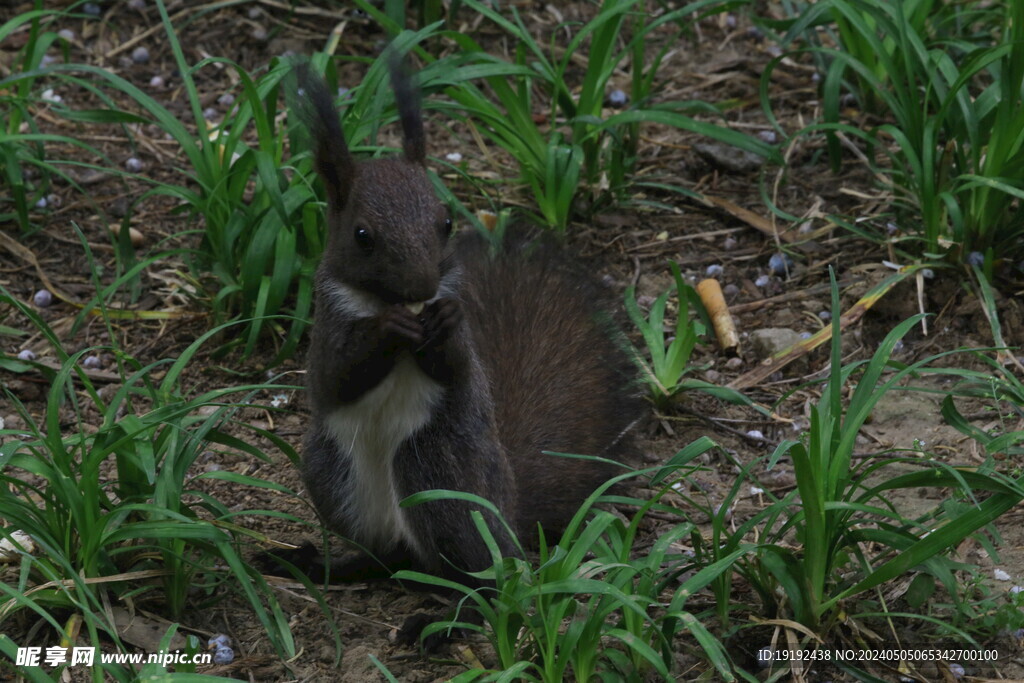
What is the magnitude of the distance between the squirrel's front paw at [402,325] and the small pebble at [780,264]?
2176 mm

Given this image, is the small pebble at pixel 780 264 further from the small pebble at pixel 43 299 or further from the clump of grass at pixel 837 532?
the small pebble at pixel 43 299

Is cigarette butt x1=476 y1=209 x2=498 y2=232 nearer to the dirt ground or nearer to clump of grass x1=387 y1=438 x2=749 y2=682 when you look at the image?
the dirt ground

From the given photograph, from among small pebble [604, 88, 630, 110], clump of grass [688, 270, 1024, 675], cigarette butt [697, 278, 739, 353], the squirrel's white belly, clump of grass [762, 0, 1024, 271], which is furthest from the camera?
small pebble [604, 88, 630, 110]

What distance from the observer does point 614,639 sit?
3154mm

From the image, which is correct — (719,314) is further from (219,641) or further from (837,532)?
(219,641)

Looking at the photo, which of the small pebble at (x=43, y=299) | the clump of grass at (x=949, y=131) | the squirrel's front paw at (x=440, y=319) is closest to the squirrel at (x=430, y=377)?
the squirrel's front paw at (x=440, y=319)

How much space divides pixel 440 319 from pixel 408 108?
68 centimetres

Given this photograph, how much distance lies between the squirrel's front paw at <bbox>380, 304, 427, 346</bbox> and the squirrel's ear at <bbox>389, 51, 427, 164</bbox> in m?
0.55

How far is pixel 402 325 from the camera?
3.14 meters

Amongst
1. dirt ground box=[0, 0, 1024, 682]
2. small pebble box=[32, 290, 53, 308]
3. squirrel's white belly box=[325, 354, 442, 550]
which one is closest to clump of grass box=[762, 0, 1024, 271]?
dirt ground box=[0, 0, 1024, 682]

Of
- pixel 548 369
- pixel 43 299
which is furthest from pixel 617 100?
pixel 43 299

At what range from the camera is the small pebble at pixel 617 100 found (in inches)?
229

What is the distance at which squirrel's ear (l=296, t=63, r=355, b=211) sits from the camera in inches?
128

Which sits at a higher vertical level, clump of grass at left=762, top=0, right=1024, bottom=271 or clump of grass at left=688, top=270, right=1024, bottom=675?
clump of grass at left=762, top=0, right=1024, bottom=271
